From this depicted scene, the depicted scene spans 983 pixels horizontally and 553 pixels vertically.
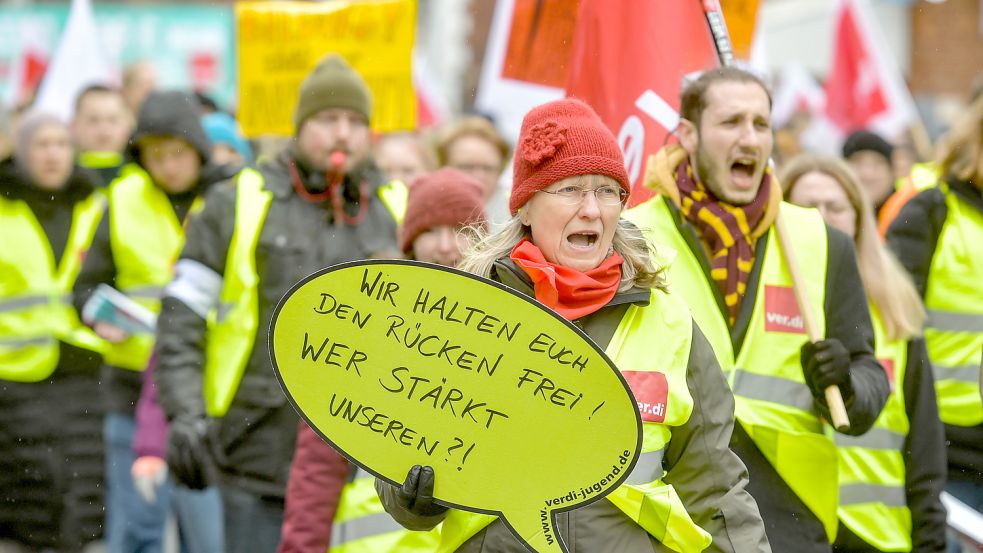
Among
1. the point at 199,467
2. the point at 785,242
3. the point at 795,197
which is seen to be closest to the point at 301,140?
the point at 199,467

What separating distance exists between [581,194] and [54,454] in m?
4.61

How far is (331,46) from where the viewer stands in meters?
8.07

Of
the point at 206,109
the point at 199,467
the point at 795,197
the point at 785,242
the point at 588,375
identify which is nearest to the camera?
the point at 588,375

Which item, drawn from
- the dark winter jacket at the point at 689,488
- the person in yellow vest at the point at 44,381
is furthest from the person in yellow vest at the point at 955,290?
the person in yellow vest at the point at 44,381

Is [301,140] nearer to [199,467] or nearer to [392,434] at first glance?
[199,467]

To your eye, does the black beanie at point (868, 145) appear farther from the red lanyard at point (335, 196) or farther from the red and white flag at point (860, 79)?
the red lanyard at point (335, 196)

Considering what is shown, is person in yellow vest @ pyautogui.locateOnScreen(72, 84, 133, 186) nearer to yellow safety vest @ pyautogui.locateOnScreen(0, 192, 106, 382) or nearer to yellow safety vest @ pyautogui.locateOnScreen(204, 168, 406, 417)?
yellow safety vest @ pyautogui.locateOnScreen(0, 192, 106, 382)

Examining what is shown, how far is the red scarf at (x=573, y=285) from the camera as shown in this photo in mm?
3479

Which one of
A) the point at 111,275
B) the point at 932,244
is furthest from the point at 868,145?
the point at 111,275

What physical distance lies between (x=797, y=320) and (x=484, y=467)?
1551 millimetres

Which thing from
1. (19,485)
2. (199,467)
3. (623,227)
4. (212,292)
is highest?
(623,227)

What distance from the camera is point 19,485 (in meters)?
7.53

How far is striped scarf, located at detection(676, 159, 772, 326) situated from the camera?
14.8ft

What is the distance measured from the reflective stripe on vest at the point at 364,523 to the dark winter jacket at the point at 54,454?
311cm
